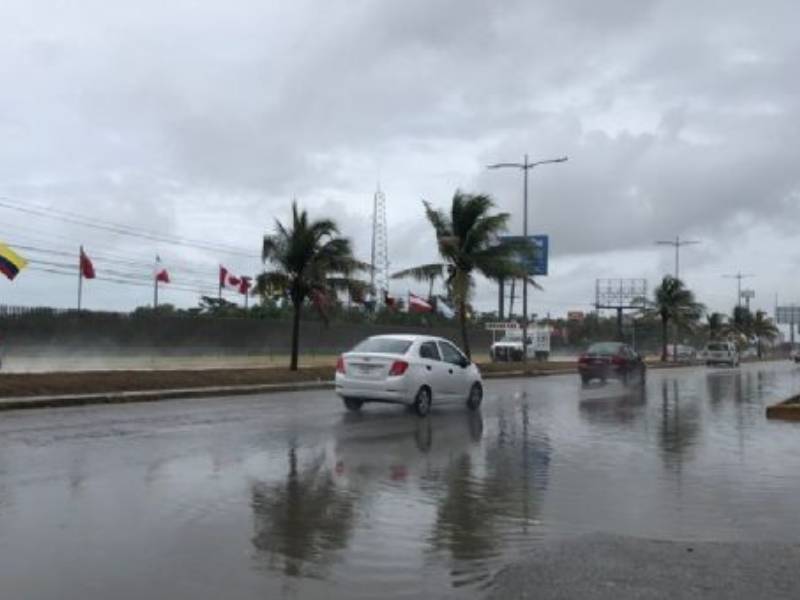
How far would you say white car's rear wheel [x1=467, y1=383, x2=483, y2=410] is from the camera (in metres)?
21.2

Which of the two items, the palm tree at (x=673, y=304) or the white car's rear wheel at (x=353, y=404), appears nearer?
the white car's rear wheel at (x=353, y=404)

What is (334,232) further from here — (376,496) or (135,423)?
(376,496)

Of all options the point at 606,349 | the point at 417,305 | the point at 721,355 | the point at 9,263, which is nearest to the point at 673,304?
the point at 721,355

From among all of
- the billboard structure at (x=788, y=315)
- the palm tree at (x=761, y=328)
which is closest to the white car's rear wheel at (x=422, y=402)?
the palm tree at (x=761, y=328)

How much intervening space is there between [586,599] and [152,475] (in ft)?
19.4

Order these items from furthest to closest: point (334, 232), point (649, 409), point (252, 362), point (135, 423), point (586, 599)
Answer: point (252, 362)
point (334, 232)
point (649, 409)
point (135, 423)
point (586, 599)

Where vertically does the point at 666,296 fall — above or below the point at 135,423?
above

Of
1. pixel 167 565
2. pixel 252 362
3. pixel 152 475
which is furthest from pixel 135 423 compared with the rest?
pixel 252 362

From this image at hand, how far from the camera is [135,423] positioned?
54.0ft

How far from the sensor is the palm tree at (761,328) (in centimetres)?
11625

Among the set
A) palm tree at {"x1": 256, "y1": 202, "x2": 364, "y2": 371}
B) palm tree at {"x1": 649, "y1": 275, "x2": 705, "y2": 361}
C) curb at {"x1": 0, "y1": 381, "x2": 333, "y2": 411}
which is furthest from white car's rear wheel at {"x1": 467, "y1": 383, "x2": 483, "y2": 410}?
palm tree at {"x1": 649, "y1": 275, "x2": 705, "y2": 361}

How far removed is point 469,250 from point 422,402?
1982cm

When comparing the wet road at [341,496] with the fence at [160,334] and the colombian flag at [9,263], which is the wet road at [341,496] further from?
the fence at [160,334]

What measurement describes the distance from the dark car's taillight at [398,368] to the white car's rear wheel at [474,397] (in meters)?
2.81
